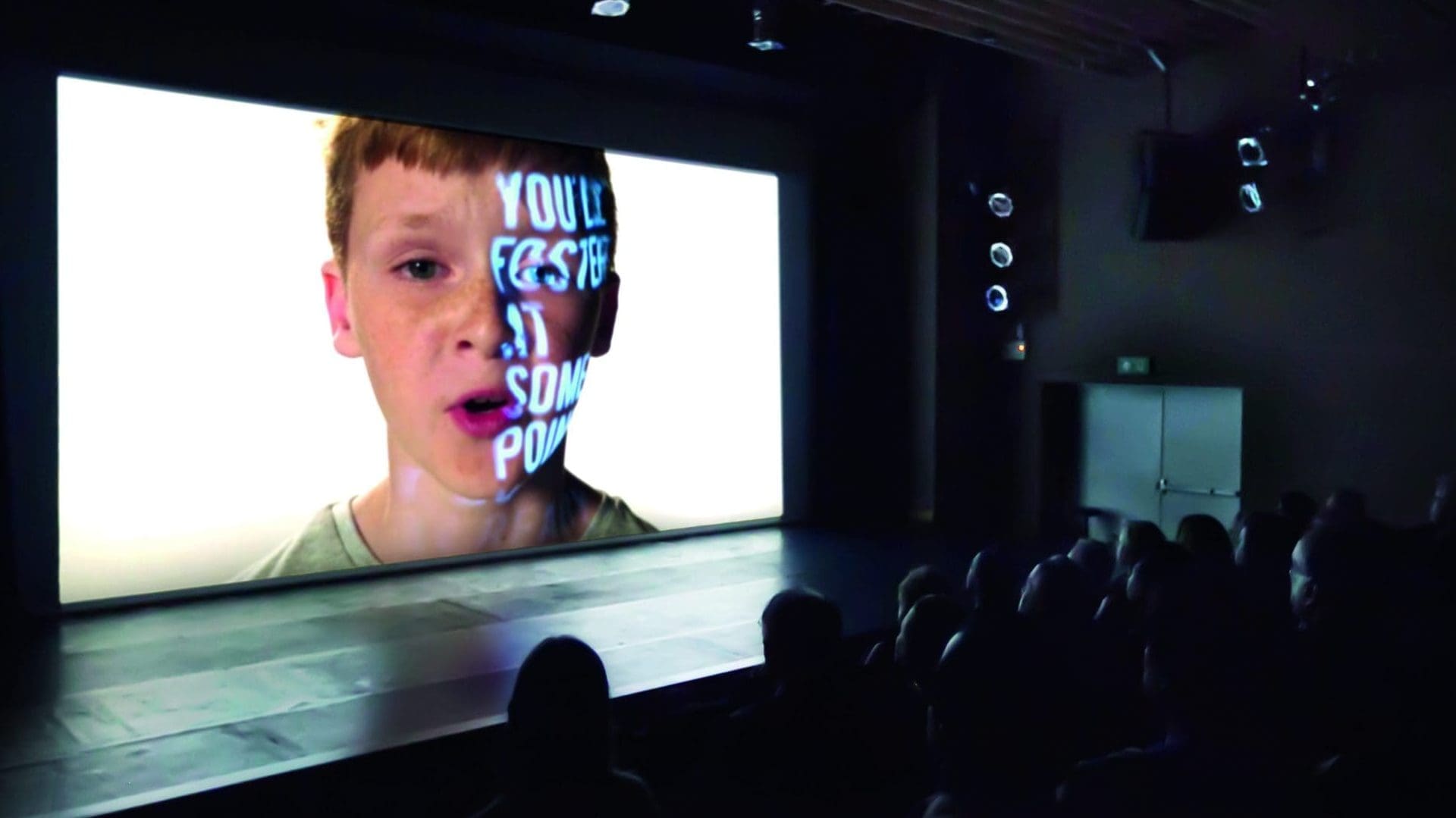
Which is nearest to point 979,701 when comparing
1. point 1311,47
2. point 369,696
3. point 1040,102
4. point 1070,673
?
point 1070,673

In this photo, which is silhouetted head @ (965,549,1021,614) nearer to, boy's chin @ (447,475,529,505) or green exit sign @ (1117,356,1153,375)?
boy's chin @ (447,475,529,505)

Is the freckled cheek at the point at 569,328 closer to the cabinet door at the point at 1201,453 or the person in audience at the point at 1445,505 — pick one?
the cabinet door at the point at 1201,453

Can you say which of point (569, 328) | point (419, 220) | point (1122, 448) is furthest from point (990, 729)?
point (1122, 448)

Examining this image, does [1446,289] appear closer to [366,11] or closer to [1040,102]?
[1040,102]

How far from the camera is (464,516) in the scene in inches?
240

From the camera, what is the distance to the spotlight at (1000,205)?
759cm

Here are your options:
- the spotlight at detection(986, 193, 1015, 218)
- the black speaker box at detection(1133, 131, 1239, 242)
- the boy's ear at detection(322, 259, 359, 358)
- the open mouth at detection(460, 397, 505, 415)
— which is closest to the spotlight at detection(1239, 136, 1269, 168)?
the black speaker box at detection(1133, 131, 1239, 242)

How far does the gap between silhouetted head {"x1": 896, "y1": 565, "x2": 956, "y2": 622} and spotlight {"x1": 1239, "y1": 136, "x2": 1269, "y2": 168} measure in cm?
447

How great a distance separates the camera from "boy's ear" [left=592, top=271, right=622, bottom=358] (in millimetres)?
6668

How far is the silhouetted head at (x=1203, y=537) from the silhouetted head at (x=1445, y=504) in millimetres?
824

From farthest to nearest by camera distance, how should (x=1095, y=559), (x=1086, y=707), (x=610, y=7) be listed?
(x=610, y=7)
(x=1095, y=559)
(x=1086, y=707)

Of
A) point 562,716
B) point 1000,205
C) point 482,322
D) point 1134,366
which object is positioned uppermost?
point 1000,205

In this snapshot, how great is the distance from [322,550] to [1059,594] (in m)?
4.18

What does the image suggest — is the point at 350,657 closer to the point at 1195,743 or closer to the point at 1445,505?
the point at 1195,743
